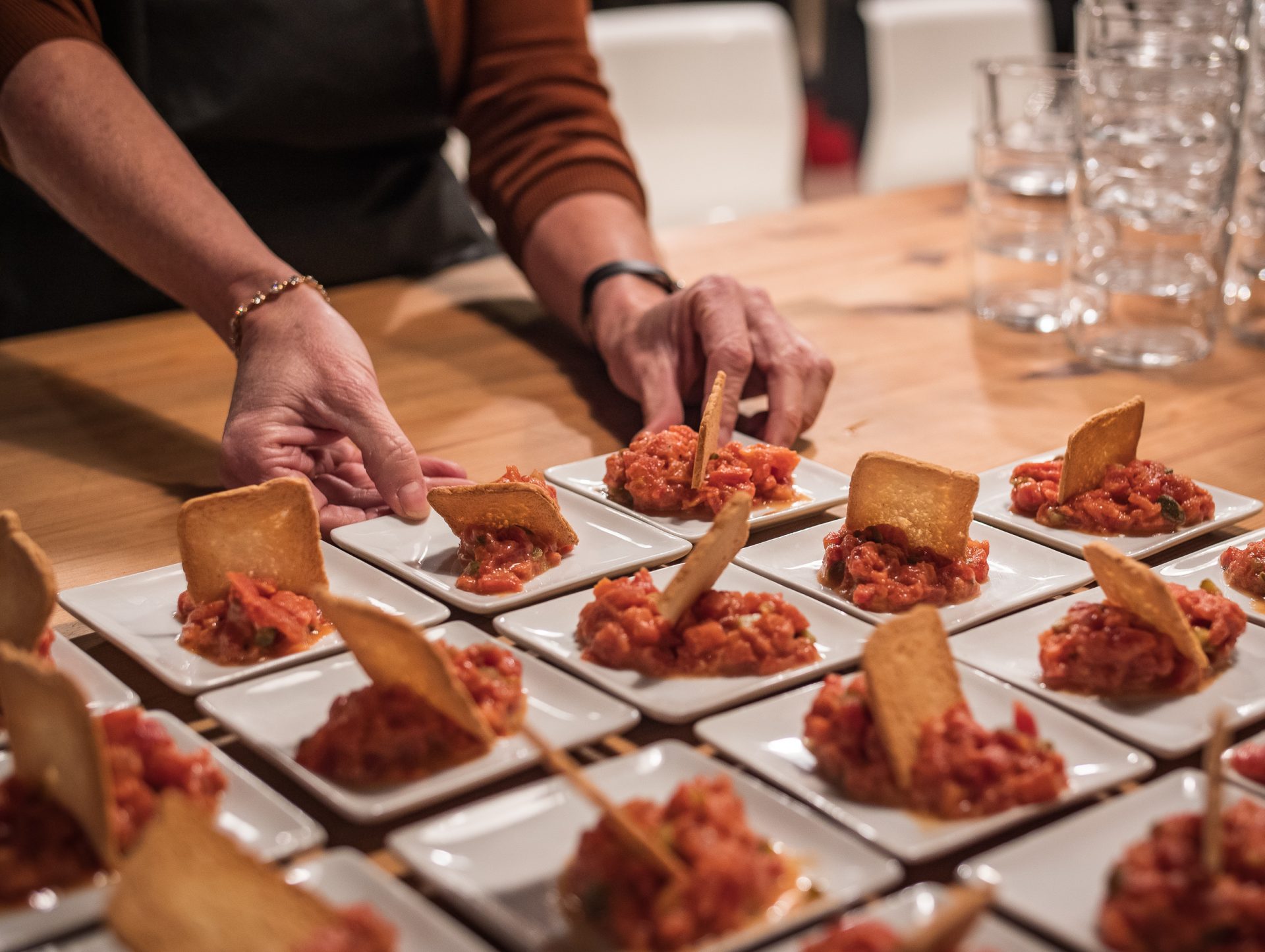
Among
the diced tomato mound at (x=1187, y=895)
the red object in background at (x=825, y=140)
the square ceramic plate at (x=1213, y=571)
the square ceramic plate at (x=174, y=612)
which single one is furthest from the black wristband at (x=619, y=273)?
the red object in background at (x=825, y=140)

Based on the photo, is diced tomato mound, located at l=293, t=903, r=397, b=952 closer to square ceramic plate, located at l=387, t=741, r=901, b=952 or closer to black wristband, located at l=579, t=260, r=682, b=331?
square ceramic plate, located at l=387, t=741, r=901, b=952

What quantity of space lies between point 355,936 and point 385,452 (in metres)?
1.02

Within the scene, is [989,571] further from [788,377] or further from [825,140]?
[825,140]

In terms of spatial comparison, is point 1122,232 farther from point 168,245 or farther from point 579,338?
point 168,245

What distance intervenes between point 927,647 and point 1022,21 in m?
4.43

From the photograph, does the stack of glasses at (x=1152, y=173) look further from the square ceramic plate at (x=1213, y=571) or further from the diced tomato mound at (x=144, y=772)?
the diced tomato mound at (x=144, y=772)

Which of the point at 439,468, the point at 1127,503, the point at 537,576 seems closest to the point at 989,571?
the point at 1127,503

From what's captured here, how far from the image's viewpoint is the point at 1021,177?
2906 millimetres

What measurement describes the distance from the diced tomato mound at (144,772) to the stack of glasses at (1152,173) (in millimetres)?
1959

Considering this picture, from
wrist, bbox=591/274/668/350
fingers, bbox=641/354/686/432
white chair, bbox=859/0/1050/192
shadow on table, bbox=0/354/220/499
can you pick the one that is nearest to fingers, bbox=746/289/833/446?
fingers, bbox=641/354/686/432

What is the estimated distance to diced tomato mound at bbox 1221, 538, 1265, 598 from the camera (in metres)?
1.75

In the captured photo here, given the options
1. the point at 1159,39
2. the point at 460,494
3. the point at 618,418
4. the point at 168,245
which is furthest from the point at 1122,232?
the point at 168,245

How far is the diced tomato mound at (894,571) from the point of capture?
5.58ft

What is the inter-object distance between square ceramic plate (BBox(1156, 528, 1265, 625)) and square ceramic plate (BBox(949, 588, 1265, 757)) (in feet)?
0.32
